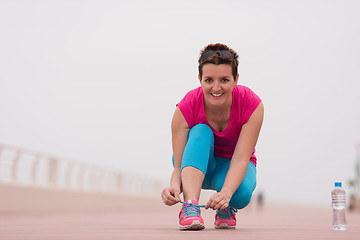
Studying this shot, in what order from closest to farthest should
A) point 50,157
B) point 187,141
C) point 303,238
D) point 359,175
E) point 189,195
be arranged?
point 303,238, point 189,195, point 187,141, point 50,157, point 359,175

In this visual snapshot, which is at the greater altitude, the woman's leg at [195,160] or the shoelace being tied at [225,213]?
the woman's leg at [195,160]

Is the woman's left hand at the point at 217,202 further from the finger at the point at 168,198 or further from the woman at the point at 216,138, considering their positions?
the finger at the point at 168,198

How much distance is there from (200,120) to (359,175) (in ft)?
54.4

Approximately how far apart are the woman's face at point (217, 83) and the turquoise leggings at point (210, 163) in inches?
8.4

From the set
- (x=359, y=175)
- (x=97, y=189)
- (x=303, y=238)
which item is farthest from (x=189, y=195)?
(x=359, y=175)

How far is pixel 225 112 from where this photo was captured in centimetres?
430

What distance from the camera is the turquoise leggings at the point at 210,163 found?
4.17m

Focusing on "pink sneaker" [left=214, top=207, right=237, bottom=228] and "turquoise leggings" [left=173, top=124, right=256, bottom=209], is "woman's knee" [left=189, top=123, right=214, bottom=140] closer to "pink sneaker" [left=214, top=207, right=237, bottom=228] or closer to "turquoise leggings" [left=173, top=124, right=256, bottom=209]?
"turquoise leggings" [left=173, top=124, right=256, bottom=209]

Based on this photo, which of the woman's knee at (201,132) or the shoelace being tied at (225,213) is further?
the shoelace being tied at (225,213)

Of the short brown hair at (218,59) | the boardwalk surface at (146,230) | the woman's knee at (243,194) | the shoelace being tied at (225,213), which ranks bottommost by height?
the boardwalk surface at (146,230)

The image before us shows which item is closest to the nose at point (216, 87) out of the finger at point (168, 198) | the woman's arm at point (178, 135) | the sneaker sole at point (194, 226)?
the woman's arm at point (178, 135)

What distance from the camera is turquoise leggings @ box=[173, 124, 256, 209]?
4.17m

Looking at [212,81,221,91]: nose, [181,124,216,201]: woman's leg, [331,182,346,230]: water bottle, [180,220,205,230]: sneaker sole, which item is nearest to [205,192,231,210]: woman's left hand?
[180,220,205,230]: sneaker sole

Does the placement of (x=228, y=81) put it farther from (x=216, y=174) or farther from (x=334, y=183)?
(x=334, y=183)
